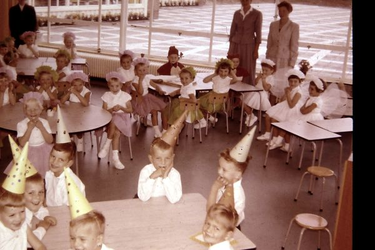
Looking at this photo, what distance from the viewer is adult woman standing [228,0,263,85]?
8.45 m

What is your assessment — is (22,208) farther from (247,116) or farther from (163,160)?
(247,116)

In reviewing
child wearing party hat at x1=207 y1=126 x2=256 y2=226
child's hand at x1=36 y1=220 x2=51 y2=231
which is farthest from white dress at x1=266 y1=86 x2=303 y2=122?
child's hand at x1=36 y1=220 x2=51 y2=231

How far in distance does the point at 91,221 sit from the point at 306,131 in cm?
363

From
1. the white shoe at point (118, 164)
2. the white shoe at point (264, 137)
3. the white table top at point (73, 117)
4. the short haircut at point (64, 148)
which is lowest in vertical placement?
the white shoe at point (118, 164)

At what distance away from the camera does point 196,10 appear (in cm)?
1163

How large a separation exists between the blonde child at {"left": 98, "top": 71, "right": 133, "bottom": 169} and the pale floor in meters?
0.26

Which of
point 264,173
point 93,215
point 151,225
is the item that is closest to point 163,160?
point 151,225

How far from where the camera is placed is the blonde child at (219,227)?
2768 millimetres

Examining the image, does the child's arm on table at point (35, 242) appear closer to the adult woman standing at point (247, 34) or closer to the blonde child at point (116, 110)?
the blonde child at point (116, 110)

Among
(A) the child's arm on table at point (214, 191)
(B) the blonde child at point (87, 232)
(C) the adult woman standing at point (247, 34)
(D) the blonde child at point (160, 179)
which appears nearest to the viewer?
(B) the blonde child at point (87, 232)

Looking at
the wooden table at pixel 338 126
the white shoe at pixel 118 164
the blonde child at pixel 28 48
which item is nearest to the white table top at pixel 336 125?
the wooden table at pixel 338 126

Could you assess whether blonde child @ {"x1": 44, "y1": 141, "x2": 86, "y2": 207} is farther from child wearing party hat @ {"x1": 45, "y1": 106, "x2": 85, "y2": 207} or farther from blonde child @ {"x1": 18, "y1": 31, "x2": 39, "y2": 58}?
blonde child @ {"x1": 18, "y1": 31, "x2": 39, "y2": 58}

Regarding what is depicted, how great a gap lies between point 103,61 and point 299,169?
5286mm

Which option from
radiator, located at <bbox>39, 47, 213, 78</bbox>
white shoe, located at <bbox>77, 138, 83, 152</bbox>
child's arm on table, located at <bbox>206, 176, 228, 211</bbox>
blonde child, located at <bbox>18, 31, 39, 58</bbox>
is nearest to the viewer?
child's arm on table, located at <bbox>206, 176, 228, 211</bbox>
